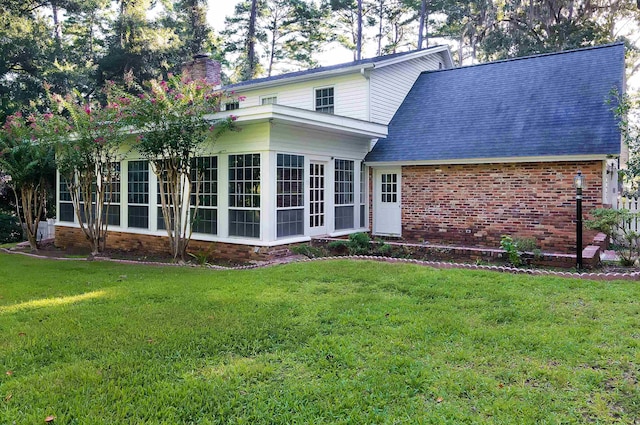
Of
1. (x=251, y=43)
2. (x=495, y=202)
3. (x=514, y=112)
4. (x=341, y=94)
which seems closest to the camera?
(x=495, y=202)

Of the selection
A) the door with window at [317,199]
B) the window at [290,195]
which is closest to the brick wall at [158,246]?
the window at [290,195]

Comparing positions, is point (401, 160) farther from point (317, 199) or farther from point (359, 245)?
point (359, 245)

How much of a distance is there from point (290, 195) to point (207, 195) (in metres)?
2.07

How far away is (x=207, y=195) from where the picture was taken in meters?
11.4

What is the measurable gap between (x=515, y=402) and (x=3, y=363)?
418 centimetres

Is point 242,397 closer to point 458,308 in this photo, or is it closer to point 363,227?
point 458,308

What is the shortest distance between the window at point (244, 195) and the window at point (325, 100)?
4.40m

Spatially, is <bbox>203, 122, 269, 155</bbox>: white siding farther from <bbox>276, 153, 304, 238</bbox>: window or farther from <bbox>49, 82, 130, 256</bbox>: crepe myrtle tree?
<bbox>49, 82, 130, 256</bbox>: crepe myrtle tree

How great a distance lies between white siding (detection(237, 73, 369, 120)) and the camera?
44.4 feet

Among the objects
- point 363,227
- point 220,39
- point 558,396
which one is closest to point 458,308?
point 558,396

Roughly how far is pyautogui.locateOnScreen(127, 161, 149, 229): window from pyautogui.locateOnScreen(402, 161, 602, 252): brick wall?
687 cm

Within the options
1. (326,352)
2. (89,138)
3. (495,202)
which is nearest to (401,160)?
(495,202)

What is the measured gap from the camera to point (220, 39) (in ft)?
104

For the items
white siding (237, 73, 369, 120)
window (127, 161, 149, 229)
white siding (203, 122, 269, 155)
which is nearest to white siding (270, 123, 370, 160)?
white siding (203, 122, 269, 155)
